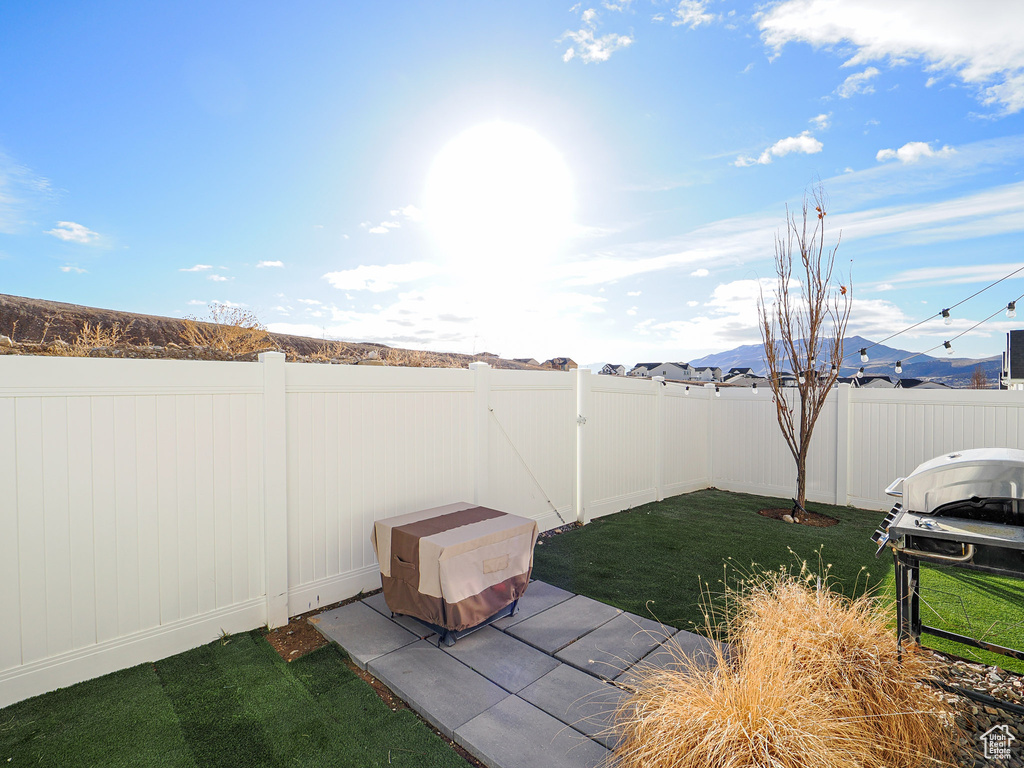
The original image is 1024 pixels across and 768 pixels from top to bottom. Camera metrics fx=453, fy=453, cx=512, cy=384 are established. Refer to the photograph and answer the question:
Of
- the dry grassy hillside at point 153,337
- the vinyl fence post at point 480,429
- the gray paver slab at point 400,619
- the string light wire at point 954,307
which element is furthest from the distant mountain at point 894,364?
the dry grassy hillside at point 153,337

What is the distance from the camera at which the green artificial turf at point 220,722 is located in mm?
1775

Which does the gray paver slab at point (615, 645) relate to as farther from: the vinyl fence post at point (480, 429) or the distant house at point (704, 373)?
the distant house at point (704, 373)

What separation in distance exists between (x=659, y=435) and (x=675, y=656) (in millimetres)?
4042

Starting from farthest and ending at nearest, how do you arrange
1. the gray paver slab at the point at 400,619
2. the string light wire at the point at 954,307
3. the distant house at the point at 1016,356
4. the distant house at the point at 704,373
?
1. the distant house at the point at 704,373
2. the distant house at the point at 1016,356
3. the string light wire at the point at 954,307
4. the gray paver slab at the point at 400,619

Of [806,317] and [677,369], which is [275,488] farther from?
[677,369]

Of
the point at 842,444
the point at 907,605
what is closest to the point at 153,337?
the point at 907,605

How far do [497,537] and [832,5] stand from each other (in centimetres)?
551

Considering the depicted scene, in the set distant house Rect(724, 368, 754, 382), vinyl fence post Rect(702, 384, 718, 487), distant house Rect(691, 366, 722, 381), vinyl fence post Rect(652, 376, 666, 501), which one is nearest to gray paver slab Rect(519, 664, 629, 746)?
vinyl fence post Rect(652, 376, 666, 501)

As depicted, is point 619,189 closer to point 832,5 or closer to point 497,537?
point 832,5

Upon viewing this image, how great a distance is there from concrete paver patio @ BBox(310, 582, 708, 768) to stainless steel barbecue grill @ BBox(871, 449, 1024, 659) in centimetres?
110

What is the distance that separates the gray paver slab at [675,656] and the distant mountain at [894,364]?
12.2 ft

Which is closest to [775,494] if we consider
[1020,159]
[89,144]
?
[1020,159]

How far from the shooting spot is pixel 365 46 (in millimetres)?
4672

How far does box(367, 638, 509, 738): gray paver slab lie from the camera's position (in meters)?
2.03
